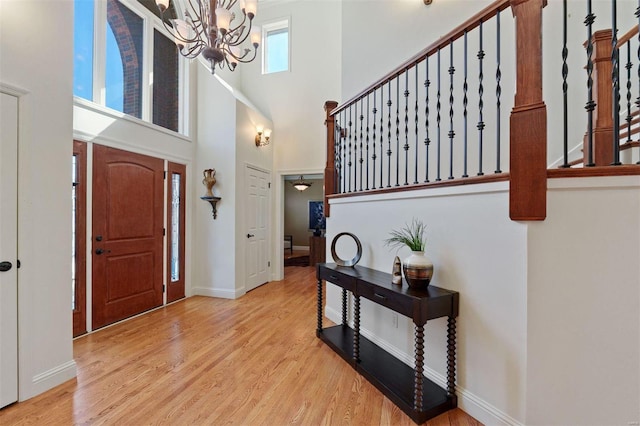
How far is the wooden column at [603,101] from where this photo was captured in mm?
2338

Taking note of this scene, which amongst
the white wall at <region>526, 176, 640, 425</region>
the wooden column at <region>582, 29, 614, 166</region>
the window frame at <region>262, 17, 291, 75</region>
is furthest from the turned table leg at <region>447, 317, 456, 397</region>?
the window frame at <region>262, 17, 291, 75</region>

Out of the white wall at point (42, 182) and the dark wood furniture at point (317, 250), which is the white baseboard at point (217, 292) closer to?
the white wall at point (42, 182)

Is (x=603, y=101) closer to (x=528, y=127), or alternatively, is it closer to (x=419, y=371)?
(x=528, y=127)

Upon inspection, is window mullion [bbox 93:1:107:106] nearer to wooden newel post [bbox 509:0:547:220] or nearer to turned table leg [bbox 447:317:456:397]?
wooden newel post [bbox 509:0:547:220]

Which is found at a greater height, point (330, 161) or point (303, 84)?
point (303, 84)

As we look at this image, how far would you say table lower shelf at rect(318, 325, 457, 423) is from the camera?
1.88 m

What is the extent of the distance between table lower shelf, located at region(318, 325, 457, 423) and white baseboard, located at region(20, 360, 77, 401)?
2054 millimetres

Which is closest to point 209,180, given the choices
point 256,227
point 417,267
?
point 256,227

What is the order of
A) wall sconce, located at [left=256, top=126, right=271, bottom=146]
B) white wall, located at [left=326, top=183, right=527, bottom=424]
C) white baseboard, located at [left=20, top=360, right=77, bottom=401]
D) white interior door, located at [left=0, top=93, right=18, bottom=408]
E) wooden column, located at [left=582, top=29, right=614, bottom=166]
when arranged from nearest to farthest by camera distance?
white wall, located at [left=326, top=183, right=527, bottom=424]
white interior door, located at [left=0, top=93, right=18, bottom=408]
white baseboard, located at [left=20, top=360, right=77, bottom=401]
wooden column, located at [left=582, top=29, right=614, bottom=166]
wall sconce, located at [left=256, top=126, right=271, bottom=146]

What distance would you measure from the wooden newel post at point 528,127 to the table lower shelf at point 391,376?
50.1 inches

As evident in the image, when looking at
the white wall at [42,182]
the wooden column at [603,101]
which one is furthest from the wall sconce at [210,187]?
the wooden column at [603,101]

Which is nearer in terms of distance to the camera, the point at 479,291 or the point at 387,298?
the point at 479,291

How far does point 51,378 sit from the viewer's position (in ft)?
7.13

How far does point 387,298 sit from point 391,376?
2.01 ft
